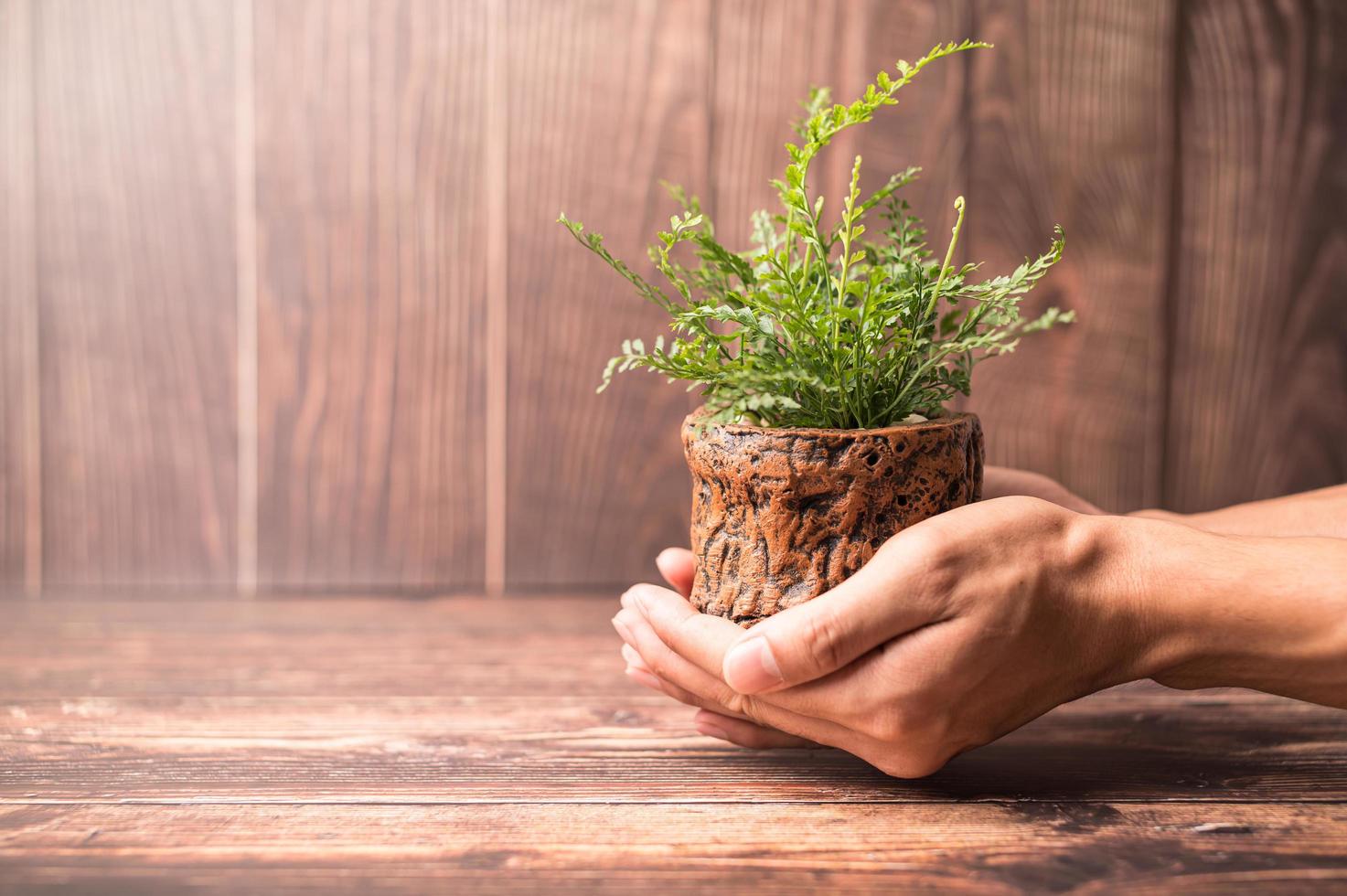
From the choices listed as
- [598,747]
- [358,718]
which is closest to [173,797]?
[358,718]

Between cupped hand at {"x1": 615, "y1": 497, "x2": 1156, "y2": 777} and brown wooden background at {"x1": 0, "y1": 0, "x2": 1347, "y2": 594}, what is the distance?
0.59 metres

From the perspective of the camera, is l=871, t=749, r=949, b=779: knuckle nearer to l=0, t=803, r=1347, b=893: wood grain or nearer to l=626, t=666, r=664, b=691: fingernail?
l=0, t=803, r=1347, b=893: wood grain

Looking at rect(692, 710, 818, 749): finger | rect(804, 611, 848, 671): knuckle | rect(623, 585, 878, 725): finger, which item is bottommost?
rect(692, 710, 818, 749): finger

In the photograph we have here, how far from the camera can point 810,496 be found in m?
0.67

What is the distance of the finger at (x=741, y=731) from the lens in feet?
2.52

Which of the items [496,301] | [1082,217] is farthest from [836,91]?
[496,301]

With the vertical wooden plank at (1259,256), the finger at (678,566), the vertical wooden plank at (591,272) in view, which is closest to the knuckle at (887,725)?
the finger at (678,566)

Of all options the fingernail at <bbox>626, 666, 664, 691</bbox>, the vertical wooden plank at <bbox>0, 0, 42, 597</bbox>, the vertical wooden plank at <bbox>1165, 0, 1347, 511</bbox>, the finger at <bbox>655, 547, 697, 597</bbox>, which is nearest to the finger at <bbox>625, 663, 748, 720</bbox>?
the fingernail at <bbox>626, 666, 664, 691</bbox>

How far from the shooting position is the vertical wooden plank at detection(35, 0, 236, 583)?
119 centimetres

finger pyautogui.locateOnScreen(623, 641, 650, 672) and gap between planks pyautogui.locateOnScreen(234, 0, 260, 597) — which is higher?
gap between planks pyautogui.locateOnScreen(234, 0, 260, 597)

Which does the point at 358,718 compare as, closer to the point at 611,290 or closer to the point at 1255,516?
the point at 611,290

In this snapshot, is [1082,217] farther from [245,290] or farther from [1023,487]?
[245,290]

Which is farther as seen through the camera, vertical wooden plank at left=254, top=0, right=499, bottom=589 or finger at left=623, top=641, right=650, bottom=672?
vertical wooden plank at left=254, top=0, right=499, bottom=589

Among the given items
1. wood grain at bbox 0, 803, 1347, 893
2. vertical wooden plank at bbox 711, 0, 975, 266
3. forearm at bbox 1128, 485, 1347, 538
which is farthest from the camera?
vertical wooden plank at bbox 711, 0, 975, 266
